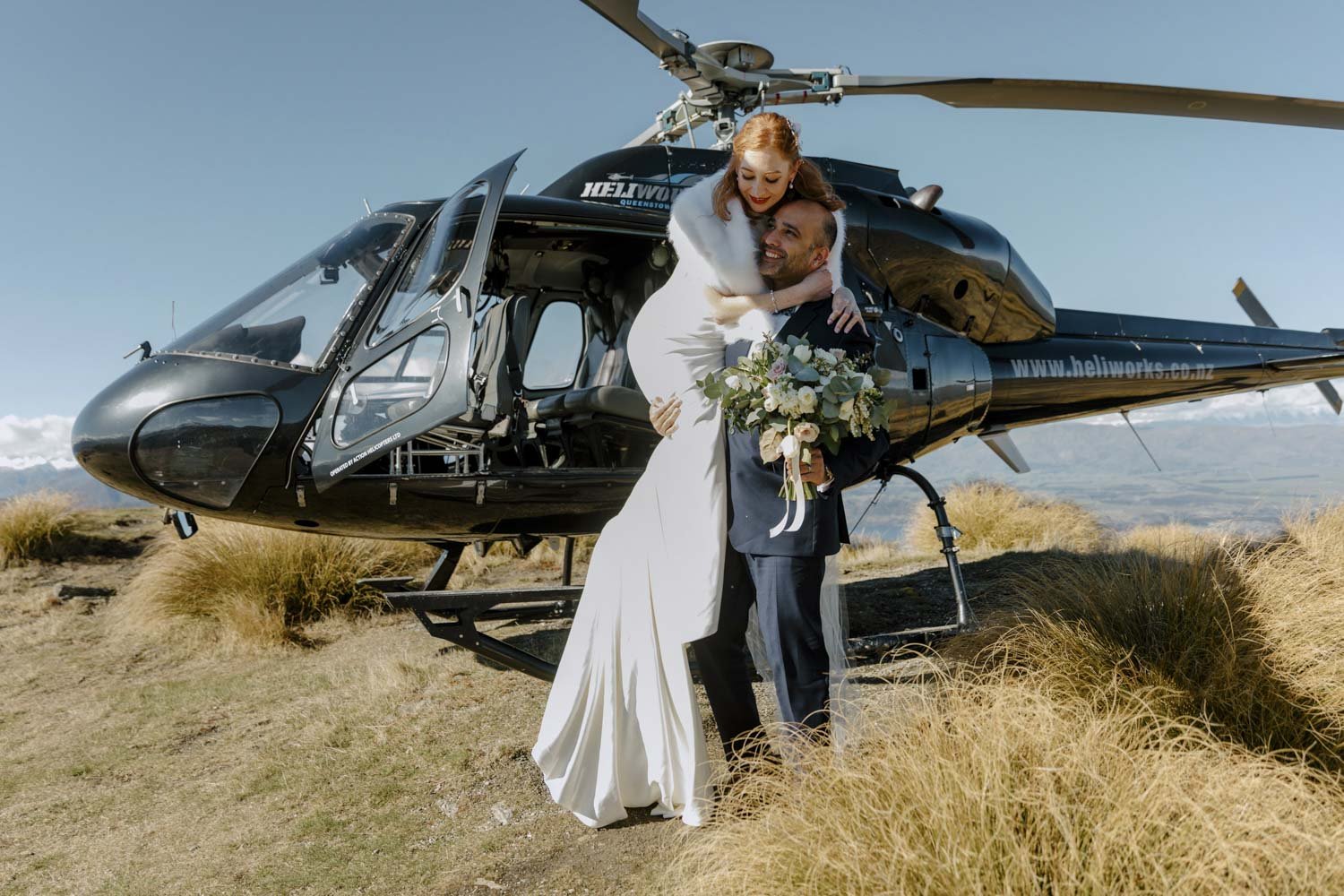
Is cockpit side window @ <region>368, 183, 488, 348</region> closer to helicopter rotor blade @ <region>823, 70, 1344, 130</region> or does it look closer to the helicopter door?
the helicopter door

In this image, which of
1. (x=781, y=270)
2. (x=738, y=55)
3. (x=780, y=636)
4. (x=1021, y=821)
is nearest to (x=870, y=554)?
(x=738, y=55)

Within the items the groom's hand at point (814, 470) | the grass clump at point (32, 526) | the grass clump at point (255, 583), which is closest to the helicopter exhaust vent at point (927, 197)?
the groom's hand at point (814, 470)

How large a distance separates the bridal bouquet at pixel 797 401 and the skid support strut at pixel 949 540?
1990mm

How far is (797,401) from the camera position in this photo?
238 centimetres

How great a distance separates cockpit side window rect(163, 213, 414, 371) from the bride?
68.5 inches

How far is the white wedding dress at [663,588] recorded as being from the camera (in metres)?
2.69

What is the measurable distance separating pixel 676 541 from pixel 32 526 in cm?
904

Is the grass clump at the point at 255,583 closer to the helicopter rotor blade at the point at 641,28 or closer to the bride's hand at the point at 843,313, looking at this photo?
the helicopter rotor blade at the point at 641,28

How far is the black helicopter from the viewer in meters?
3.73

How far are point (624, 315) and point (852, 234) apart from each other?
137 centimetres

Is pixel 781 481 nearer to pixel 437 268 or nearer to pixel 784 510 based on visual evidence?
pixel 784 510

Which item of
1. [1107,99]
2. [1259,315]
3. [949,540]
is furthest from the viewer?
[1259,315]

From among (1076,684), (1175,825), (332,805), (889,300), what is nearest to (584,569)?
(889,300)

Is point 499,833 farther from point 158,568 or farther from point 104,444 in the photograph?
point 158,568
